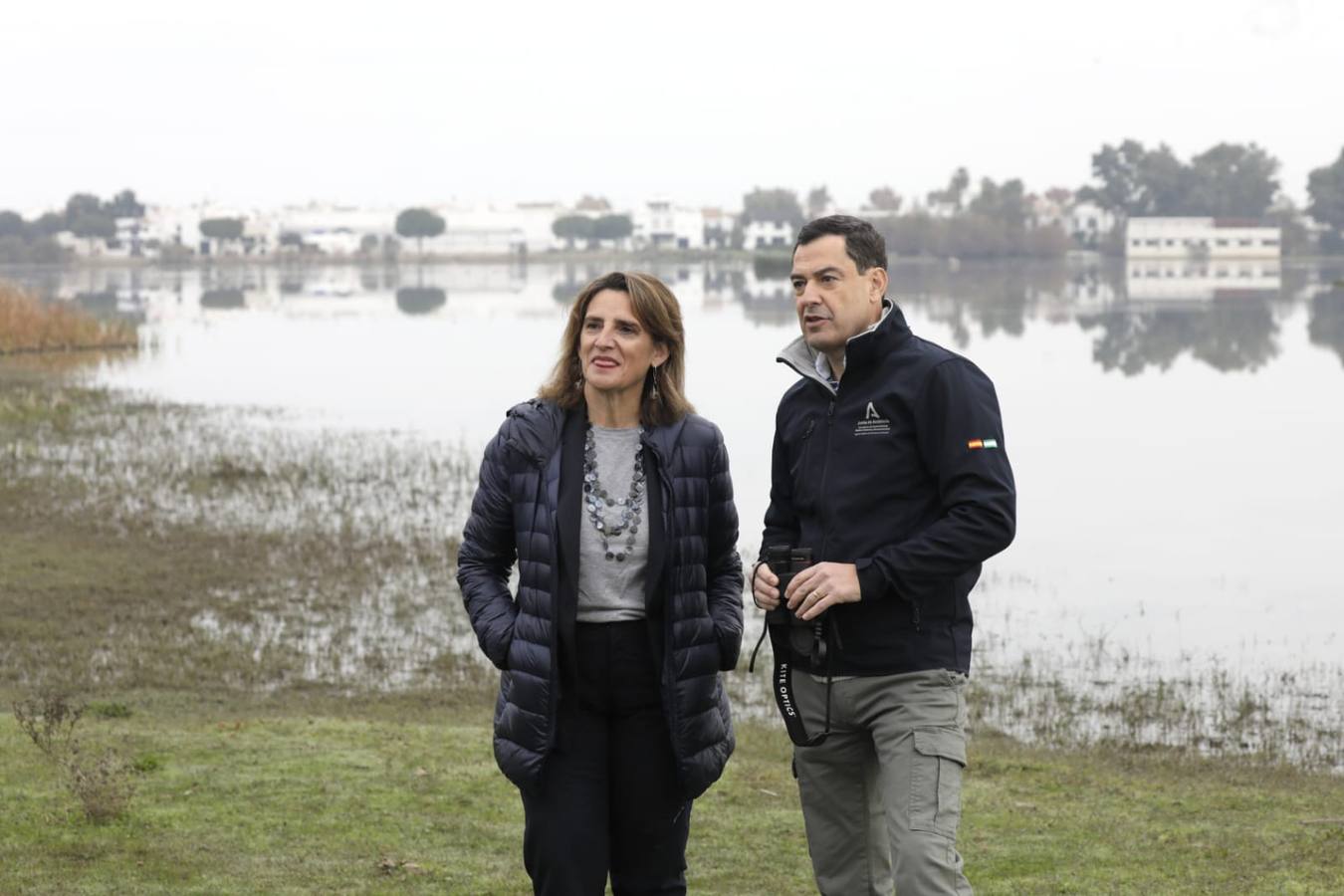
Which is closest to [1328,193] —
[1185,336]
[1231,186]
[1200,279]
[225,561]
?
[1231,186]

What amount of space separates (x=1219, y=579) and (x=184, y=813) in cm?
1062

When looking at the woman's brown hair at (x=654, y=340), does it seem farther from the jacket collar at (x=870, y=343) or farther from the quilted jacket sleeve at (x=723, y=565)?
the jacket collar at (x=870, y=343)

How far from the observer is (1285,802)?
7.66m

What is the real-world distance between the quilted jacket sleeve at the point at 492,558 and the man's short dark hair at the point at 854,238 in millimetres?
963

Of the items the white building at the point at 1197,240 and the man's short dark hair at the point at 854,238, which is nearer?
the man's short dark hair at the point at 854,238

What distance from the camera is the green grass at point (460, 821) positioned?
6066 millimetres

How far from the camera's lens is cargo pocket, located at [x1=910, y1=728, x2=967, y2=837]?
4074 millimetres

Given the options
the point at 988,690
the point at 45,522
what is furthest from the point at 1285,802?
the point at 45,522

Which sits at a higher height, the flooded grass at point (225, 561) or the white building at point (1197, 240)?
the white building at point (1197, 240)

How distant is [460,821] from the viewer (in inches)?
269

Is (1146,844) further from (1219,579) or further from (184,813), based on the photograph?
Answer: (1219,579)

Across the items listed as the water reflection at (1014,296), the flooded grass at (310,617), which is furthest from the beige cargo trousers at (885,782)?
the water reflection at (1014,296)

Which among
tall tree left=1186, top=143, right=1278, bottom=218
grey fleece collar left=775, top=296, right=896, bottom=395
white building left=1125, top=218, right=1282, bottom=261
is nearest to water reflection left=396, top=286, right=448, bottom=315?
grey fleece collar left=775, top=296, right=896, bottom=395

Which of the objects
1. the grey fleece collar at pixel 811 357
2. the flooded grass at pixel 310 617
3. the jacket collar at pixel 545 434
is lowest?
the flooded grass at pixel 310 617
